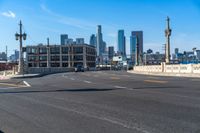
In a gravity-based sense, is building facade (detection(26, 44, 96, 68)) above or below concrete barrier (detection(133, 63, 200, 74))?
above

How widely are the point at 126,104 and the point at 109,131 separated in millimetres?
5150

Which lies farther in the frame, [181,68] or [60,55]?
[60,55]

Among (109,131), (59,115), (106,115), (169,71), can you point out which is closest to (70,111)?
(59,115)

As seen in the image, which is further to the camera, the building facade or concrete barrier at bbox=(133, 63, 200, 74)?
the building facade

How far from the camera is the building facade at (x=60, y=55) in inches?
7205

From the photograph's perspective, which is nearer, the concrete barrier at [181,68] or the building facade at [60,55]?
the concrete barrier at [181,68]

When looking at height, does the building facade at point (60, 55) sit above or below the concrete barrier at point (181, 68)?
above

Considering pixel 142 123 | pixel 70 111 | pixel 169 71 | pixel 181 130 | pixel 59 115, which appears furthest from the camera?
pixel 169 71

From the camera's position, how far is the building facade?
600 ft

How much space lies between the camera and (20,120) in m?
10.5

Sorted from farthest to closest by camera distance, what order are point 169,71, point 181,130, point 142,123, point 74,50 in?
point 74,50 → point 169,71 → point 142,123 → point 181,130

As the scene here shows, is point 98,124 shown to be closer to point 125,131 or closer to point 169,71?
point 125,131

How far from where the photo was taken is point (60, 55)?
186m

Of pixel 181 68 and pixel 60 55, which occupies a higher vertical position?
pixel 60 55
